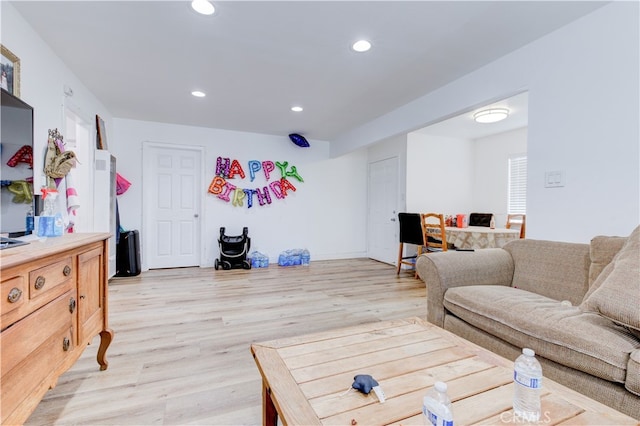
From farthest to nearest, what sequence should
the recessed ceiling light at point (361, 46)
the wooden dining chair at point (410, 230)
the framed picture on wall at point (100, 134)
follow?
1. the wooden dining chair at point (410, 230)
2. the framed picture on wall at point (100, 134)
3. the recessed ceiling light at point (361, 46)

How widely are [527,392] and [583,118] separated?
1979 mm

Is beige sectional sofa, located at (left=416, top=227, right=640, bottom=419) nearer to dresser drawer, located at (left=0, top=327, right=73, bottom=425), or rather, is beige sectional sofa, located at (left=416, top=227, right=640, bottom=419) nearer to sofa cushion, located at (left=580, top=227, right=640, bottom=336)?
sofa cushion, located at (left=580, top=227, right=640, bottom=336)

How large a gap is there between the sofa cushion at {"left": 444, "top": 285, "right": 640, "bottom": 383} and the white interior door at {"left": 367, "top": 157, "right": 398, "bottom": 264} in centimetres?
347

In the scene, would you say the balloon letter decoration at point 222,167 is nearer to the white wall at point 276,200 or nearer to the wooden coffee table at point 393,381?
the white wall at point 276,200

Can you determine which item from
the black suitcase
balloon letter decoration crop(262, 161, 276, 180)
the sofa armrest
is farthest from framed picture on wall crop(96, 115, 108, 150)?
the sofa armrest

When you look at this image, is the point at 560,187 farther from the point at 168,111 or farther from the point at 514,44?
the point at 168,111

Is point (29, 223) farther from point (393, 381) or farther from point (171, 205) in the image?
point (171, 205)

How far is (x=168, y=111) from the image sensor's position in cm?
405

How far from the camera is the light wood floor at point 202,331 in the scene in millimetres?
1512

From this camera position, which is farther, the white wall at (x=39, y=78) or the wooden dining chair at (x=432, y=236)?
the wooden dining chair at (x=432, y=236)

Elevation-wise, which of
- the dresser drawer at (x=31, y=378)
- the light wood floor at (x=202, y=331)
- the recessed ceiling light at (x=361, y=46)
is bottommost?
the light wood floor at (x=202, y=331)

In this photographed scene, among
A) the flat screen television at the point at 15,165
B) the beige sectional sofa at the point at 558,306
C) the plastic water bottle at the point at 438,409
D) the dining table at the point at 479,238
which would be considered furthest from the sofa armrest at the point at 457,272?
the flat screen television at the point at 15,165

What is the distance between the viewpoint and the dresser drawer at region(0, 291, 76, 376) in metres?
0.95

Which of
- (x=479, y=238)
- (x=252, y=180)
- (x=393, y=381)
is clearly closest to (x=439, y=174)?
(x=479, y=238)
